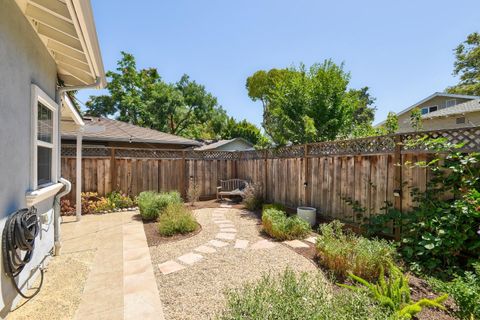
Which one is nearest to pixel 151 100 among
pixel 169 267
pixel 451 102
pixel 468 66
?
pixel 169 267

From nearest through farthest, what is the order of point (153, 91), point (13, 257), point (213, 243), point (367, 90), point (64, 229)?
point (13, 257) < point (213, 243) < point (64, 229) < point (153, 91) < point (367, 90)

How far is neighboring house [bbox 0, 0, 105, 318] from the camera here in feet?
6.57

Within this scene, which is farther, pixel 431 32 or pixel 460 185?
pixel 431 32

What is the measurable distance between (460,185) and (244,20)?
7665mm

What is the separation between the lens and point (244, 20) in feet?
26.3

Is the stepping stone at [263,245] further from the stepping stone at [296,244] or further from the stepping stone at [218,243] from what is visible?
the stepping stone at [218,243]

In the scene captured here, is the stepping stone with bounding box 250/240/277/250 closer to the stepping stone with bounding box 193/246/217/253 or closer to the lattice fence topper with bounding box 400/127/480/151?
the stepping stone with bounding box 193/246/217/253

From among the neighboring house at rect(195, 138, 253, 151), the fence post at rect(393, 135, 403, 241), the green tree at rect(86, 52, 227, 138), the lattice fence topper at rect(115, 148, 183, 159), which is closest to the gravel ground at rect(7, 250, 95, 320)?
the lattice fence topper at rect(115, 148, 183, 159)

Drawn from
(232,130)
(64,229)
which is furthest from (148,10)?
(232,130)

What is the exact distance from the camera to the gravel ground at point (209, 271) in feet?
8.20

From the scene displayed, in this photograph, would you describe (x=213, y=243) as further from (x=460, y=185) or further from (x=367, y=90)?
(x=367, y=90)

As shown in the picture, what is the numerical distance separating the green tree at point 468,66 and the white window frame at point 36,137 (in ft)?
83.6

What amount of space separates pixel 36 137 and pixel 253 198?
572 centimetres

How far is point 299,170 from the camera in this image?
638 centimetres
